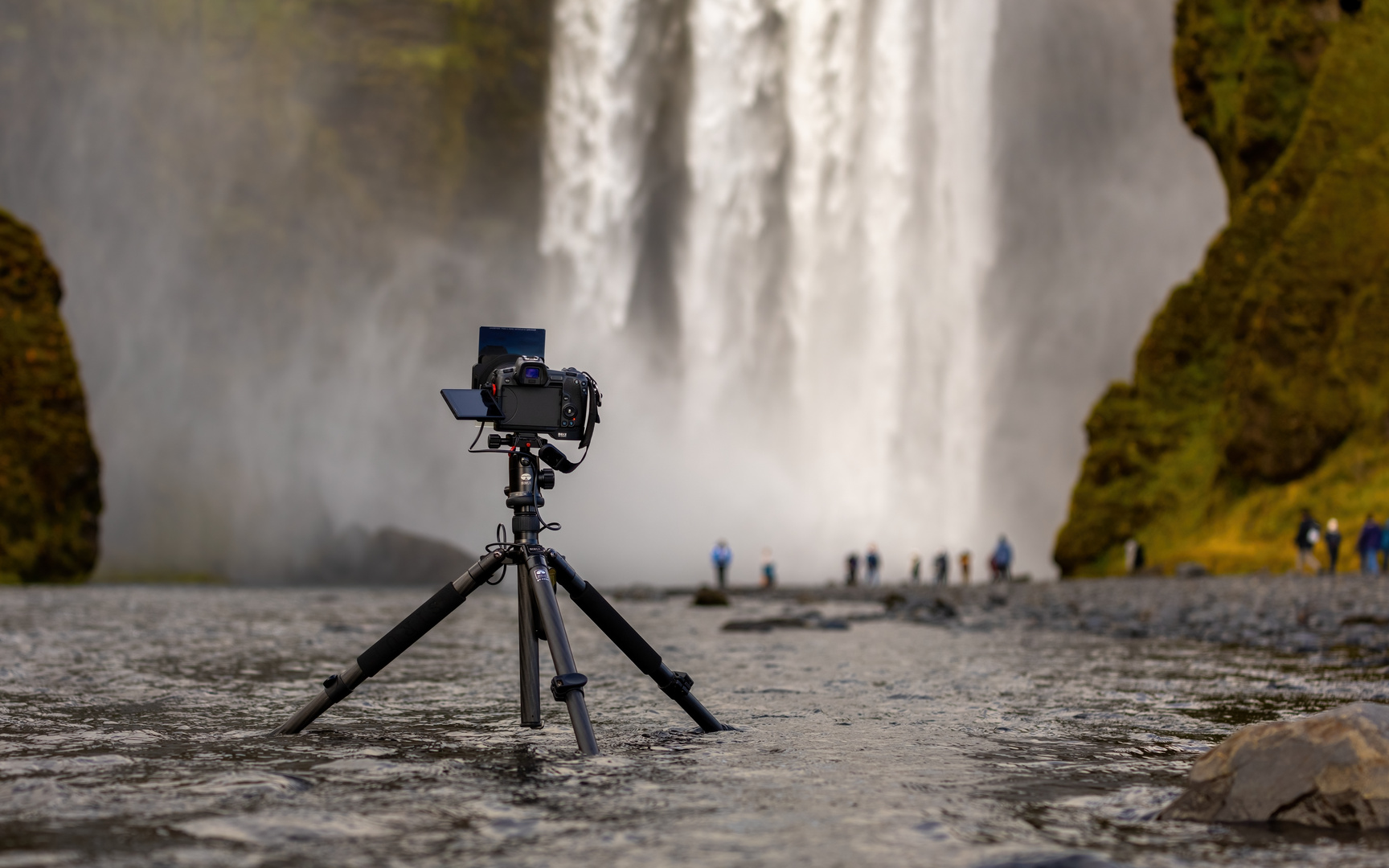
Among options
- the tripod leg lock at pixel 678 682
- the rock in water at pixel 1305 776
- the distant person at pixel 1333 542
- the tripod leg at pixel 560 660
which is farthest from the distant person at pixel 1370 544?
the tripod leg at pixel 560 660

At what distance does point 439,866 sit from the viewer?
2654mm

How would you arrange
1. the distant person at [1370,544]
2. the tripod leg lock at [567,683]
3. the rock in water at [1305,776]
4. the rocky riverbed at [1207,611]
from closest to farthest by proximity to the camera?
1. the rock in water at [1305,776]
2. the tripod leg lock at [567,683]
3. the rocky riverbed at [1207,611]
4. the distant person at [1370,544]

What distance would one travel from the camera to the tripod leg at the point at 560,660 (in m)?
4.09

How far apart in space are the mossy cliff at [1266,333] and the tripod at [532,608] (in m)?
29.4

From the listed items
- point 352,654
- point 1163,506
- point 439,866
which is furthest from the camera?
point 1163,506

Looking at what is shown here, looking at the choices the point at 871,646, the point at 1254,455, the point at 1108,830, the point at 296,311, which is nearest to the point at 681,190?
the point at 296,311

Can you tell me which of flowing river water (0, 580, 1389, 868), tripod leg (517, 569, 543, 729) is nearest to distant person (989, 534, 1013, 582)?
flowing river water (0, 580, 1389, 868)

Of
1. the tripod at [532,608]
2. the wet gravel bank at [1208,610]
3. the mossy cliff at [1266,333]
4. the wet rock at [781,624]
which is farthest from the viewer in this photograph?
the mossy cliff at [1266,333]

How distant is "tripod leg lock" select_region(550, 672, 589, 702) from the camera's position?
4.09 metres

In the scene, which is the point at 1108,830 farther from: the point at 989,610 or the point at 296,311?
the point at 296,311

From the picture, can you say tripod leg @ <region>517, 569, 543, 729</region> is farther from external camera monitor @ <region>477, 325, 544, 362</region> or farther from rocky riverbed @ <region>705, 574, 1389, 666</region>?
rocky riverbed @ <region>705, 574, 1389, 666</region>

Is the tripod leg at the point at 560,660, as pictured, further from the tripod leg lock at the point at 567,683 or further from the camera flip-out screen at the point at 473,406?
the camera flip-out screen at the point at 473,406

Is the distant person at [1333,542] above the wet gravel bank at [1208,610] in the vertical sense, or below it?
above

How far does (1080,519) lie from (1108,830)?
38.3m
